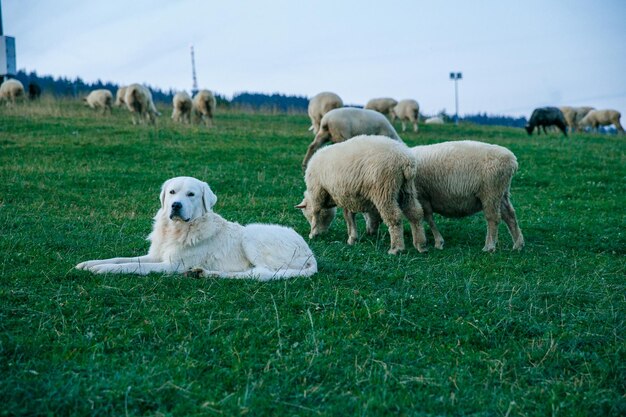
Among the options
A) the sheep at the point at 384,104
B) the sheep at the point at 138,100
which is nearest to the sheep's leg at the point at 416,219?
the sheep at the point at 138,100

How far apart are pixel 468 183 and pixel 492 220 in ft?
1.96

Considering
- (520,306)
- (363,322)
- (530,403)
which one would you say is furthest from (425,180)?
(530,403)

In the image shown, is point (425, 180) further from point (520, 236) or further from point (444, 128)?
point (444, 128)

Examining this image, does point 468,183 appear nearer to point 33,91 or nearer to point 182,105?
point 182,105

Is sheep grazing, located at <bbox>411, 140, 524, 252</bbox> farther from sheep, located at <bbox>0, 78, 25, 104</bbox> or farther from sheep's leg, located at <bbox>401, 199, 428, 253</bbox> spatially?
sheep, located at <bbox>0, 78, 25, 104</bbox>

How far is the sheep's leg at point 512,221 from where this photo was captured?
910 cm

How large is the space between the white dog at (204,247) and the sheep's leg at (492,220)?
3.11m

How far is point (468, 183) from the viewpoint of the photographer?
29.5 ft

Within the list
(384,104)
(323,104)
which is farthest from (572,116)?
(323,104)

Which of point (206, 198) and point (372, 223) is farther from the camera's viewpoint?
point (372, 223)

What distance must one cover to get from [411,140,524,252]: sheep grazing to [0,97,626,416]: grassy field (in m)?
0.47

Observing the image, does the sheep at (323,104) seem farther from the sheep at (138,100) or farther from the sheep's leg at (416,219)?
the sheep's leg at (416,219)

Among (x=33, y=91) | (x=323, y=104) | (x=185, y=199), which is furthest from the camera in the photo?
(x=33, y=91)

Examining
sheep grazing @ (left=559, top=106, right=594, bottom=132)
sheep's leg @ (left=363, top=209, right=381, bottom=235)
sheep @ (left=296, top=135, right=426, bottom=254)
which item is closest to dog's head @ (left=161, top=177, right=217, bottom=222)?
sheep @ (left=296, top=135, right=426, bottom=254)
